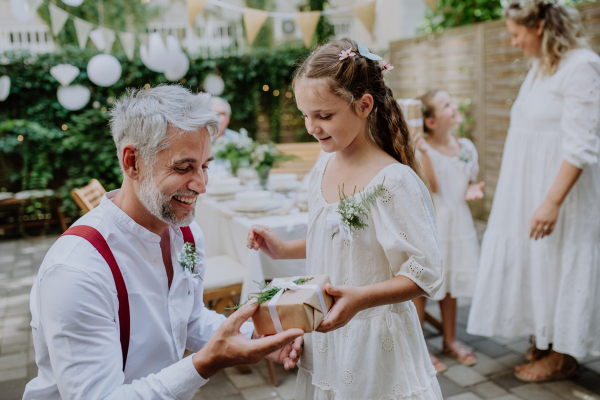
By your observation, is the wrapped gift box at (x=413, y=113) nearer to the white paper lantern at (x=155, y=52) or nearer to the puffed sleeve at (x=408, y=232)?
the puffed sleeve at (x=408, y=232)

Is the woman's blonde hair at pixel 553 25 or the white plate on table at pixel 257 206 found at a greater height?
the woman's blonde hair at pixel 553 25

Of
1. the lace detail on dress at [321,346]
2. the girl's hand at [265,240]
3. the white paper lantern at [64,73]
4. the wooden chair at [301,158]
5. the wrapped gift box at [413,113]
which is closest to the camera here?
the lace detail on dress at [321,346]

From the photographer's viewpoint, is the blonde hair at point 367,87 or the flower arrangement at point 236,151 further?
the flower arrangement at point 236,151

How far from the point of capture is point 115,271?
1.30 m

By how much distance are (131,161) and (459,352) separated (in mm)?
2418

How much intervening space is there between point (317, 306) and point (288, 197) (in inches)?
99.6

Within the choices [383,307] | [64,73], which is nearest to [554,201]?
[383,307]

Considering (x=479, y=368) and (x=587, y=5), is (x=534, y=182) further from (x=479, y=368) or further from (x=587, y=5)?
(x=587, y=5)

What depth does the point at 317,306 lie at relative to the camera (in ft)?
3.97

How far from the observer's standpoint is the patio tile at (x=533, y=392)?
2.61 metres

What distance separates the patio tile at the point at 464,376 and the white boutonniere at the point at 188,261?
187 centimetres

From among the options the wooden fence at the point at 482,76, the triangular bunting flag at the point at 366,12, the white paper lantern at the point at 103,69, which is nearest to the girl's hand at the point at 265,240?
the triangular bunting flag at the point at 366,12

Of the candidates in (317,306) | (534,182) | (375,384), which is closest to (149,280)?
(317,306)

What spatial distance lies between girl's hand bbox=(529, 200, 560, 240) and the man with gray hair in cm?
151
